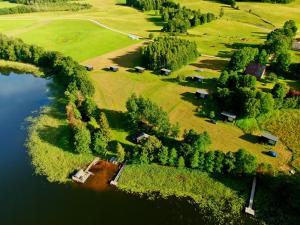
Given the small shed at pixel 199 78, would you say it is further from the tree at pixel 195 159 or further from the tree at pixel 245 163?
the tree at pixel 245 163

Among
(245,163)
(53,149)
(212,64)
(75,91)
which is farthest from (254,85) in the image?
(53,149)

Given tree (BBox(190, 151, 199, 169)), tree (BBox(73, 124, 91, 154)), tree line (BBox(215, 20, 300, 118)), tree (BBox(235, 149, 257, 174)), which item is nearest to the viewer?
tree (BBox(235, 149, 257, 174))

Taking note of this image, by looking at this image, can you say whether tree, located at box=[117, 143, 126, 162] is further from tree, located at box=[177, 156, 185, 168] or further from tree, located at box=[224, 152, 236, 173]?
tree, located at box=[224, 152, 236, 173]

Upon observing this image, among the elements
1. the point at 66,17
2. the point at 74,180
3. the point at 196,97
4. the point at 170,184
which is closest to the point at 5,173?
the point at 74,180

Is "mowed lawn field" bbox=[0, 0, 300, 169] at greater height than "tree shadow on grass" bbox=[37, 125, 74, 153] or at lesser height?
greater

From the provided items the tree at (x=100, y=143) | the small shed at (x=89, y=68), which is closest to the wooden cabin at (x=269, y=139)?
the tree at (x=100, y=143)

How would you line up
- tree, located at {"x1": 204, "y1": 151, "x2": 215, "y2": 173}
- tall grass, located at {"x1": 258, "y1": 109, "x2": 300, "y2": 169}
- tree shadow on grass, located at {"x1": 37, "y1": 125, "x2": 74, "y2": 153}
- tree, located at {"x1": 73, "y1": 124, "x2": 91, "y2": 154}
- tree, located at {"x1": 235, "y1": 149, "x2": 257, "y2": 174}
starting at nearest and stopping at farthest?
tree, located at {"x1": 235, "y1": 149, "x2": 257, "y2": 174}, tree, located at {"x1": 204, "y1": 151, "x2": 215, "y2": 173}, tree, located at {"x1": 73, "y1": 124, "x2": 91, "y2": 154}, tree shadow on grass, located at {"x1": 37, "y1": 125, "x2": 74, "y2": 153}, tall grass, located at {"x1": 258, "y1": 109, "x2": 300, "y2": 169}

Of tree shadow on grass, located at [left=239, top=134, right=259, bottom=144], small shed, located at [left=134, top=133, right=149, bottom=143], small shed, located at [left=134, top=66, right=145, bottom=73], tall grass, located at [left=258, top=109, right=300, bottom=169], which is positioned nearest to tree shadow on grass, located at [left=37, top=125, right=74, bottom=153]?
small shed, located at [left=134, top=133, right=149, bottom=143]

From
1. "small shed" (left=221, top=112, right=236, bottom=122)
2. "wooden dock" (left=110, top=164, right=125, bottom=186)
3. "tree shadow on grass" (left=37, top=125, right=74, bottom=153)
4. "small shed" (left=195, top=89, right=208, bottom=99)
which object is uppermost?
"small shed" (left=195, top=89, right=208, bottom=99)
